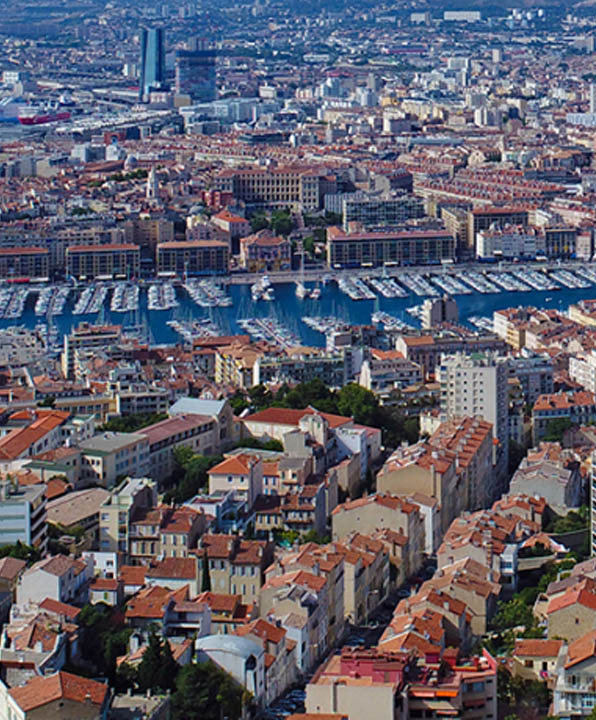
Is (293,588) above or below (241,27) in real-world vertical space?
above

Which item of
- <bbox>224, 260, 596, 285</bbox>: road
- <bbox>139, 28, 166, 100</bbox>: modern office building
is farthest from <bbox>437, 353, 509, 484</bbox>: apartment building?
<bbox>139, 28, 166, 100</bbox>: modern office building

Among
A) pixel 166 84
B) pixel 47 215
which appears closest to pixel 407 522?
pixel 47 215

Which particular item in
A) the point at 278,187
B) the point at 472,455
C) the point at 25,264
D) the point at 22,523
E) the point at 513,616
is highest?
the point at 22,523

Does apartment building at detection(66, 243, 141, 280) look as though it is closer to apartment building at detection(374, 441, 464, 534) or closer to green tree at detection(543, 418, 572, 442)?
green tree at detection(543, 418, 572, 442)

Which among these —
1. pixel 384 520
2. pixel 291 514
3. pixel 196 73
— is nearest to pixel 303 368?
pixel 291 514

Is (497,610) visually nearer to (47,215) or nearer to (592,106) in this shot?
(47,215)

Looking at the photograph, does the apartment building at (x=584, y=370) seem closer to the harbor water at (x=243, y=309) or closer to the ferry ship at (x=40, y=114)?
the harbor water at (x=243, y=309)

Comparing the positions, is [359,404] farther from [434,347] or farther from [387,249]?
[387,249]
